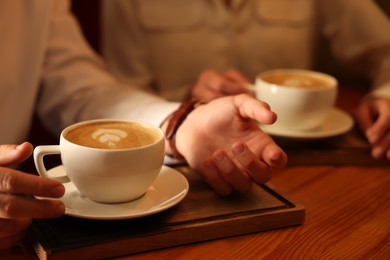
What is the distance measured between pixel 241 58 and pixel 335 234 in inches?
40.8

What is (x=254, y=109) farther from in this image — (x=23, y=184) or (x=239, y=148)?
(x=23, y=184)

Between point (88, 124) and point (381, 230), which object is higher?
point (88, 124)

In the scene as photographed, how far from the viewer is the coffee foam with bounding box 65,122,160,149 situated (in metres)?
0.65

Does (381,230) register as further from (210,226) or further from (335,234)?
(210,226)

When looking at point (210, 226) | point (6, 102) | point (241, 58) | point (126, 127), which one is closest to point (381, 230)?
point (210, 226)

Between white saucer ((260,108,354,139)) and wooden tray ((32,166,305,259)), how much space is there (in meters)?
0.27

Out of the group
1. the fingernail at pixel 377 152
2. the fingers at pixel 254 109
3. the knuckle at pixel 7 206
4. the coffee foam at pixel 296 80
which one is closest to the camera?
the knuckle at pixel 7 206

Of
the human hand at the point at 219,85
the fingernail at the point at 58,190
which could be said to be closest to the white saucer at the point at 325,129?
the human hand at the point at 219,85

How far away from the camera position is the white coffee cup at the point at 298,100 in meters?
0.99

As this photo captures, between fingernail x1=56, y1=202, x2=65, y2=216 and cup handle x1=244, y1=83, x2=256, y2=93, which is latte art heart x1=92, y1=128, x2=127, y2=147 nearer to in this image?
fingernail x1=56, y1=202, x2=65, y2=216

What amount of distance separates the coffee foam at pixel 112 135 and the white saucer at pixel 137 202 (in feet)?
0.25

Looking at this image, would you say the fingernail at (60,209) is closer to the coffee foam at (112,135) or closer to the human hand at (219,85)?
the coffee foam at (112,135)

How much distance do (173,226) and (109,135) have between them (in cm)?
15

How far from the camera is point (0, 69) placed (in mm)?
1025
